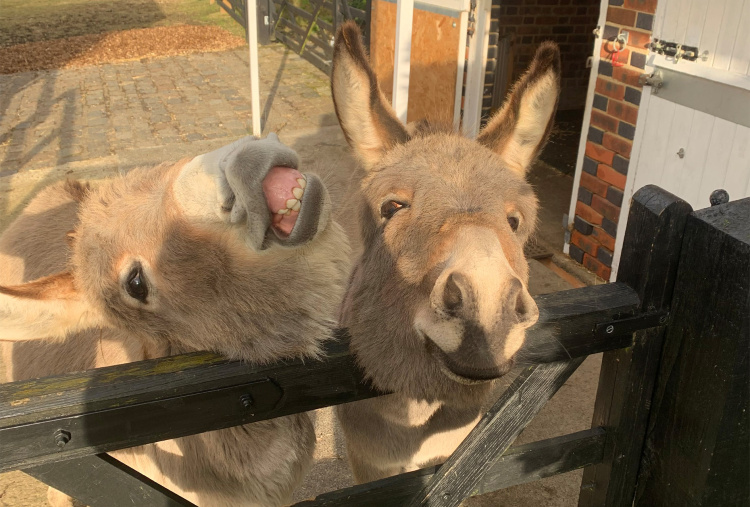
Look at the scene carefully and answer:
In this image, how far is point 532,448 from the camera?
1729 millimetres

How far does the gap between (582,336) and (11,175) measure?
833cm

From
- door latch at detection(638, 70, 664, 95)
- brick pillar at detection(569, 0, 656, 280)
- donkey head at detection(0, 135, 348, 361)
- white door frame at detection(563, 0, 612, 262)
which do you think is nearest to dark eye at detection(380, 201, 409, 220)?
donkey head at detection(0, 135, 348, 361)

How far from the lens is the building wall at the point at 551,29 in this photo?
931 centimetres

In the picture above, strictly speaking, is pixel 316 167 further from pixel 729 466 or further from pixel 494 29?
pixel 494 29

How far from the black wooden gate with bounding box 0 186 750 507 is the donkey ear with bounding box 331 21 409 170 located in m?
0.89

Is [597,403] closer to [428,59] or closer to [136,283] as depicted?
[136,283]

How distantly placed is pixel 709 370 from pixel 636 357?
18 cm

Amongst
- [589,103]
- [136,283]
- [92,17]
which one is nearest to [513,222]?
[136,283]

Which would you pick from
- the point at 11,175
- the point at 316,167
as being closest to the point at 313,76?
the point at 11,175

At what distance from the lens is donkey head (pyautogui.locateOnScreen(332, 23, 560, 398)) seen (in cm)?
136

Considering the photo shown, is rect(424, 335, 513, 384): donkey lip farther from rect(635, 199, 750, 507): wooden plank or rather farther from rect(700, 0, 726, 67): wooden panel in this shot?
rect(700, 0, 726, 67): wooden panel

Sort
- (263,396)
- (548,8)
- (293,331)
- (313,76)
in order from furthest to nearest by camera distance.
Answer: (313,76)
(548,8)
(293,331)
(263,396)

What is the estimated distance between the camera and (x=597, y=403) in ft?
5.98

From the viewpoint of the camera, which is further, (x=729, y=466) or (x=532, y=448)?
(x=532, y=448)
